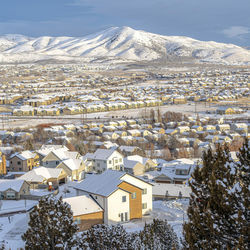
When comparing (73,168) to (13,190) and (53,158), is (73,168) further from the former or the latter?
(13,190)

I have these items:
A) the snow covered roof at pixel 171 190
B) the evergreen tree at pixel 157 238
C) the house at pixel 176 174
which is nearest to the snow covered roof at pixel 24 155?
the house at pixel 176 174

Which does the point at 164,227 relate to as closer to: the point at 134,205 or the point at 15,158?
the point at 134,205

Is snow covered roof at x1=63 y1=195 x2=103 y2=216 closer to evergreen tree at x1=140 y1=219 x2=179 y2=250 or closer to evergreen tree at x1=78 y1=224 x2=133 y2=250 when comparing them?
evergreen tree at x1=140 y1=219 x2=179 y2=250

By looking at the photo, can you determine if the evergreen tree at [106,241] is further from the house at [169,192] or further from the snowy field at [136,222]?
the house at [169,192]

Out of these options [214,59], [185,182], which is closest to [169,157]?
[185,182]

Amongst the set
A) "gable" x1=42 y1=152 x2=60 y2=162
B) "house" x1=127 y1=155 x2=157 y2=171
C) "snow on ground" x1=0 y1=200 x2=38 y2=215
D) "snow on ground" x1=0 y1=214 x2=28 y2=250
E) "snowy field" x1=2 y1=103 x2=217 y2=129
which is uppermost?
"snowy field" x1=2 y1=103 x2=217 y2=129

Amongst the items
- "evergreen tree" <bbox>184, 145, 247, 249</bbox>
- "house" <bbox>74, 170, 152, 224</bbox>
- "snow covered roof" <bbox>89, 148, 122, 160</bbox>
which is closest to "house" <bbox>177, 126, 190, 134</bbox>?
"snow covered roof" <bbox>89, 148, 122, 160</bbox>
